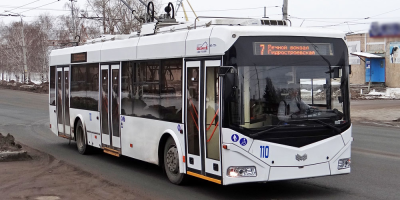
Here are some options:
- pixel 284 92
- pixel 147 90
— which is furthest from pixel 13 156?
pixel 284 92

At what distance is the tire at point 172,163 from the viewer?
9.73m

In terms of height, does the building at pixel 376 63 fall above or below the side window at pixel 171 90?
above

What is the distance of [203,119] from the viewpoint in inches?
345

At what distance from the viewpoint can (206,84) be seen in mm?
8750

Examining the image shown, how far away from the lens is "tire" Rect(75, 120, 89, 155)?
564 inches

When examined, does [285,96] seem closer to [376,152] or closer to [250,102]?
[250,102]

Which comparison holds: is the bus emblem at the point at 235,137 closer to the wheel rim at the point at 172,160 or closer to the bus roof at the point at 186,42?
the bus roof at the point at 186,42

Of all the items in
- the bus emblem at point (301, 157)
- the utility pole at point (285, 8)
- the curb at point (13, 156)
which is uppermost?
the utility pole at point (285, 8)

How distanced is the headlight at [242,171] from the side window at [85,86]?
609cm

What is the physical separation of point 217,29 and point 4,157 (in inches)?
274

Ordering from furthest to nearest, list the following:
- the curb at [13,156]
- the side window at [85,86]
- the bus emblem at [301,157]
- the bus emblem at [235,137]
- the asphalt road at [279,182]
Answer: the side window at [85,86] → the curb at [13,156] → the asphalt road at [279,182] → the bus emblem at [301,157] → the bus emblem at [235,137]

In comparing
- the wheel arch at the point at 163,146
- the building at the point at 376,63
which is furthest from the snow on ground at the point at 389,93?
the wheel arch at the point at 163,146

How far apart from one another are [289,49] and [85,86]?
7163 millimetres

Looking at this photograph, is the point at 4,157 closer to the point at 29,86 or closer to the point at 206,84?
the point at 206,84
